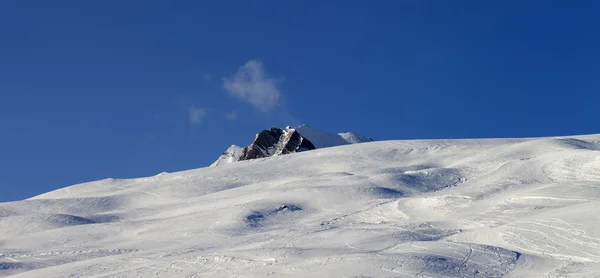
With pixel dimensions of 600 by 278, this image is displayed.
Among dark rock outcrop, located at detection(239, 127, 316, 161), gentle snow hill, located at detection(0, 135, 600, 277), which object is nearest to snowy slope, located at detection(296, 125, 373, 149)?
dark rock outcrop, located at detection(239, 127, 316, 161)

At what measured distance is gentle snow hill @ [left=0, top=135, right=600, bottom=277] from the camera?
17672 millimetres

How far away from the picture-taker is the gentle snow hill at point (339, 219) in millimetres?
17672

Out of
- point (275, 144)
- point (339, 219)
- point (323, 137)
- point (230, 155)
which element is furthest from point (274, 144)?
point (339, 219)

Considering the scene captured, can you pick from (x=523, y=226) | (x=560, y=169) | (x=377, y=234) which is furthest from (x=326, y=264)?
(x=560, y=169)

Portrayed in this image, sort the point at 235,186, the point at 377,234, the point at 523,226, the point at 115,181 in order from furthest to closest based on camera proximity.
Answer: the point at 115,181 → the point at 235,186 → the point at 377,234 → the point at 523,226

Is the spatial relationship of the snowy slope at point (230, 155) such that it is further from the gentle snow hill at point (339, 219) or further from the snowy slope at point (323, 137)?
the gentle snow hill at point (339, 219)

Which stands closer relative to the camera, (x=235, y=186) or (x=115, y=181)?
(x=235, y=186)

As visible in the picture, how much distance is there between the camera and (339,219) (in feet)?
A: 86.1

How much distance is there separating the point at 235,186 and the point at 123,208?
6.22 meters

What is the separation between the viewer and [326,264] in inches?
675

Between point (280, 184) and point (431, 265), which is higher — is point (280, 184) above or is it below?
above

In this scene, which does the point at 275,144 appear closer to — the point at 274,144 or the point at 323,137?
the point at 274,144

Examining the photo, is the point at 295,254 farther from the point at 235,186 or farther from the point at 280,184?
the point at 235,186

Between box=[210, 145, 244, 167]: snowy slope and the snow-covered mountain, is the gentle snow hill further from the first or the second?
box=[210, 145, 244, 167]: snowy slope
